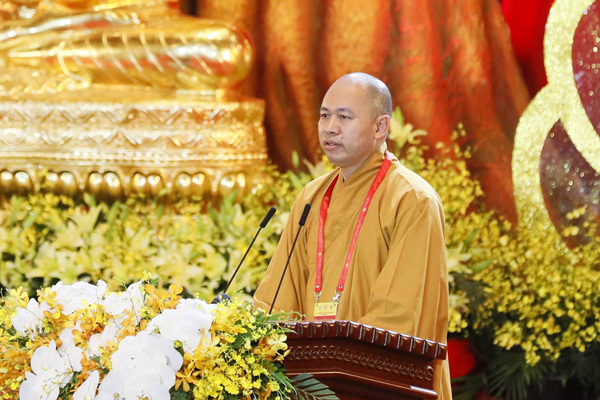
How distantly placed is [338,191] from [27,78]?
7.81ft

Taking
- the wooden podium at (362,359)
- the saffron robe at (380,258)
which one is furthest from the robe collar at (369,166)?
the wooden podium at (362,359)

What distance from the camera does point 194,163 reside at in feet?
13.0

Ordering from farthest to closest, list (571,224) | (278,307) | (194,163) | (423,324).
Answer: (194,163)
(571,224)
(278,307)
(423,324)

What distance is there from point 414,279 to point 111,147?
2.37 meters

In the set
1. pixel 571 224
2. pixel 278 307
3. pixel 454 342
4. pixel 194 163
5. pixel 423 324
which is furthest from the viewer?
pixel 194 163

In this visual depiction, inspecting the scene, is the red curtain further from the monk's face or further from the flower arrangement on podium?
the flower arrangement on podium

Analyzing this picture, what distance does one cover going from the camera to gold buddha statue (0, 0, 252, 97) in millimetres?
4027

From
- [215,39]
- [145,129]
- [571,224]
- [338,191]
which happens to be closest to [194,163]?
[145,129]

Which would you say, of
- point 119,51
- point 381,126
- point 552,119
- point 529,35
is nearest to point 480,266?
point 552,119

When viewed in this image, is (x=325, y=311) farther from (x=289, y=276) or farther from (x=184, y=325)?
(x=184, y=325)

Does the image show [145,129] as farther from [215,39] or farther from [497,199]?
[497,199]

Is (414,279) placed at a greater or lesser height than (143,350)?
greater

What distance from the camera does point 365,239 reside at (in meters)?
2.00

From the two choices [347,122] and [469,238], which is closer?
[347,122]
